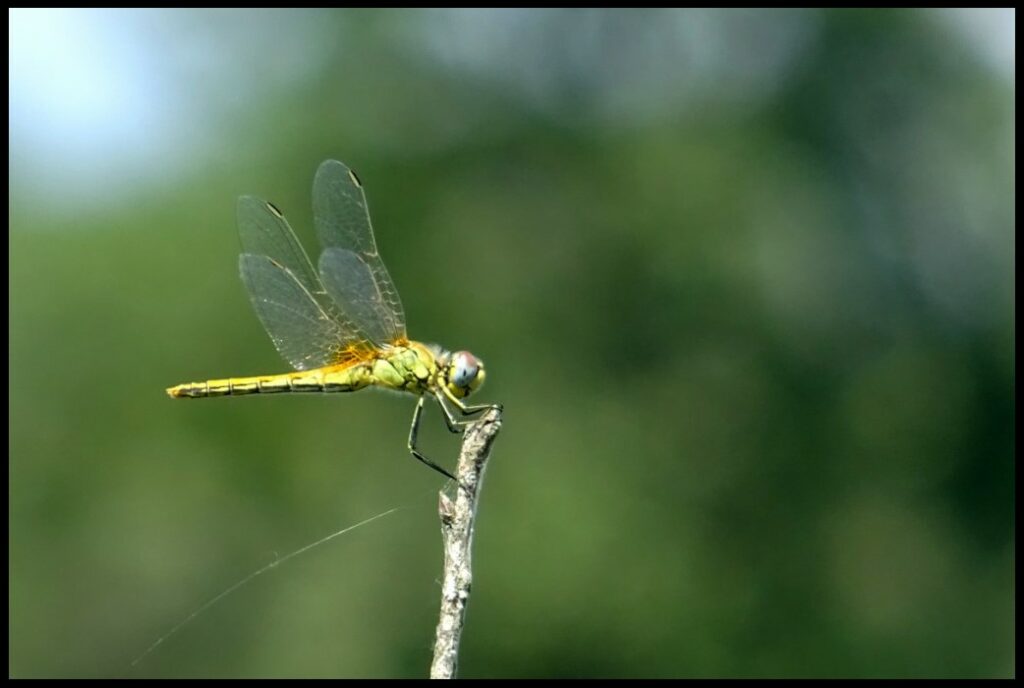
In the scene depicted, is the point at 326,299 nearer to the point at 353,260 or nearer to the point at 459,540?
the point at 353,260

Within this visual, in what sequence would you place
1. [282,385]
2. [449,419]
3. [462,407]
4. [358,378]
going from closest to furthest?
[449,419], [462,407], [358,378], [282,385]

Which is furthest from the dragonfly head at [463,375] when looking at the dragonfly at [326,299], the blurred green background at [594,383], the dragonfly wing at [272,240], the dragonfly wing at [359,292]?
the blurred green background at [594,383]

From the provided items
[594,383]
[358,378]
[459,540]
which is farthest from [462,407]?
[594,383]

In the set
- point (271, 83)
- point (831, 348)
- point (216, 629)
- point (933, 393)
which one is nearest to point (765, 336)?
point (831, 348)

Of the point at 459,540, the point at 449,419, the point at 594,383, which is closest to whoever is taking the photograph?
the point at 459,540

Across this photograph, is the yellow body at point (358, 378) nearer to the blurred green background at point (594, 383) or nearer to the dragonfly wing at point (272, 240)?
the dragonfly wing at point (272, 240)

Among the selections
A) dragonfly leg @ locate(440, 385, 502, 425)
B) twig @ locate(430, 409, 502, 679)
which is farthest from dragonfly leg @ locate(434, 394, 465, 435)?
twig @ locate(430, 409, 502, 679)
